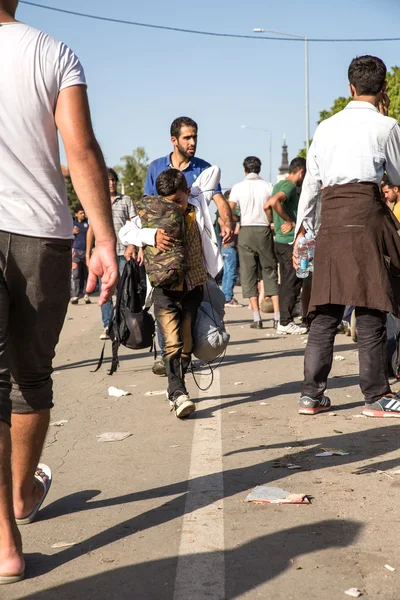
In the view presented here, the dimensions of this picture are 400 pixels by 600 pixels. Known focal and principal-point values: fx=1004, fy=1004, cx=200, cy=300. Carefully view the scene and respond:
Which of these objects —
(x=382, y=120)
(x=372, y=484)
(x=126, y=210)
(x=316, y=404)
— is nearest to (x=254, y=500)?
(x=372, y=484)

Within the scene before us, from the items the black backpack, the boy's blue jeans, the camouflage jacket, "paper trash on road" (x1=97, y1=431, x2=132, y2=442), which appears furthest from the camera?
the boy's blue jeans

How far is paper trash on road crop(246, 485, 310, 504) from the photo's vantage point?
4.55 metres

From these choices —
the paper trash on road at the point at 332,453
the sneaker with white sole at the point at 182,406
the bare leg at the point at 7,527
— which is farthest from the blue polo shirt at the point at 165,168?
the bare leg at the point at 7,527

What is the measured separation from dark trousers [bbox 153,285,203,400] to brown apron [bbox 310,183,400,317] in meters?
1.03

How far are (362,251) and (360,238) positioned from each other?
3.4 inches

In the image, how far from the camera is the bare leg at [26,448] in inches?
159

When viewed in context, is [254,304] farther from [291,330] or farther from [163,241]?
[163,241]

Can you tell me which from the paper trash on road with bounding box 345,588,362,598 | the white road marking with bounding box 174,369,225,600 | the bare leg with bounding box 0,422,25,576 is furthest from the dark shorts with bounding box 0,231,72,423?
the paper trash on road with bounding box 345,588,362,598

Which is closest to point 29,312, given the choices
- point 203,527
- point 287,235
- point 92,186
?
point 92,186

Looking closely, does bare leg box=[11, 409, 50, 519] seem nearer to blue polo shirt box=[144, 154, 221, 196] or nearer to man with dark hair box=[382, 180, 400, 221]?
blue polo shirt box=[144, 154, 221, 196]

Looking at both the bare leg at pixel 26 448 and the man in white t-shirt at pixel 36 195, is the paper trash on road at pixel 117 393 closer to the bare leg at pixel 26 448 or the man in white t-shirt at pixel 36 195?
the bare leg at pixel 26 448

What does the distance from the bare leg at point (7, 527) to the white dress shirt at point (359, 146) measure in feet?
12.1

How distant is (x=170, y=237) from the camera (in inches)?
283

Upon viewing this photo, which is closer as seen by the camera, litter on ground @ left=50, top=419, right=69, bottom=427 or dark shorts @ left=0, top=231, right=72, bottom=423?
dark shorts @ left=0, top=231, right=72, bottom=423
